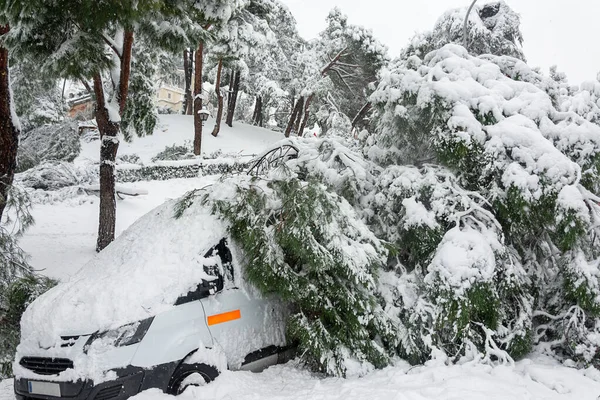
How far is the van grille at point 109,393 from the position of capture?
368 cm

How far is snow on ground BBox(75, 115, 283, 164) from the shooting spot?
949 inches

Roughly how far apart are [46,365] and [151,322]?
95 cm

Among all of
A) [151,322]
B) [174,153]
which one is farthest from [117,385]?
[174,153]

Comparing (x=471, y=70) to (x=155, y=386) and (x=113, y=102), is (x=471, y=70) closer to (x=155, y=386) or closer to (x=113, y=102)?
(x=155, y=386)

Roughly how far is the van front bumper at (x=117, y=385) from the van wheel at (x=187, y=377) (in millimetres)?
72

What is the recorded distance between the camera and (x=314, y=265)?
4629mm

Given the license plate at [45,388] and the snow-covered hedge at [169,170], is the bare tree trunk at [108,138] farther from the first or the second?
the snow-covered hedge at [169,170]

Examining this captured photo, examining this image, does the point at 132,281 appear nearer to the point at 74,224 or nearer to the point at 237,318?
the point at 237,318

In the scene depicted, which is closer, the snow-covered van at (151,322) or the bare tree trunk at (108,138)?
the snow-covered van at (151,322)

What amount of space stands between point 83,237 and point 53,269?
2092 mm

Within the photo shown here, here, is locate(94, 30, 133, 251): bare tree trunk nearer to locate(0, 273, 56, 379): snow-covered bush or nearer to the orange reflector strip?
locate(0, 273, 56, 379): snow-covered bush

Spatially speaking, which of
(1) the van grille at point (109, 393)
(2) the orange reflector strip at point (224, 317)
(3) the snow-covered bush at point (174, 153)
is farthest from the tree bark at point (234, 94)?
(1) the van grille at point (109, 393)

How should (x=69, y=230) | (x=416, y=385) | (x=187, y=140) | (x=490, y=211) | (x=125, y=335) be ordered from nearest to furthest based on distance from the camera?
(x=125, y=335) → (x=416, y=385) → (x=490, y=211) → (x=69, y=230) → (x=187, y=140)

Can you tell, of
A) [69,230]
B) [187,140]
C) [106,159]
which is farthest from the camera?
[187,140]
